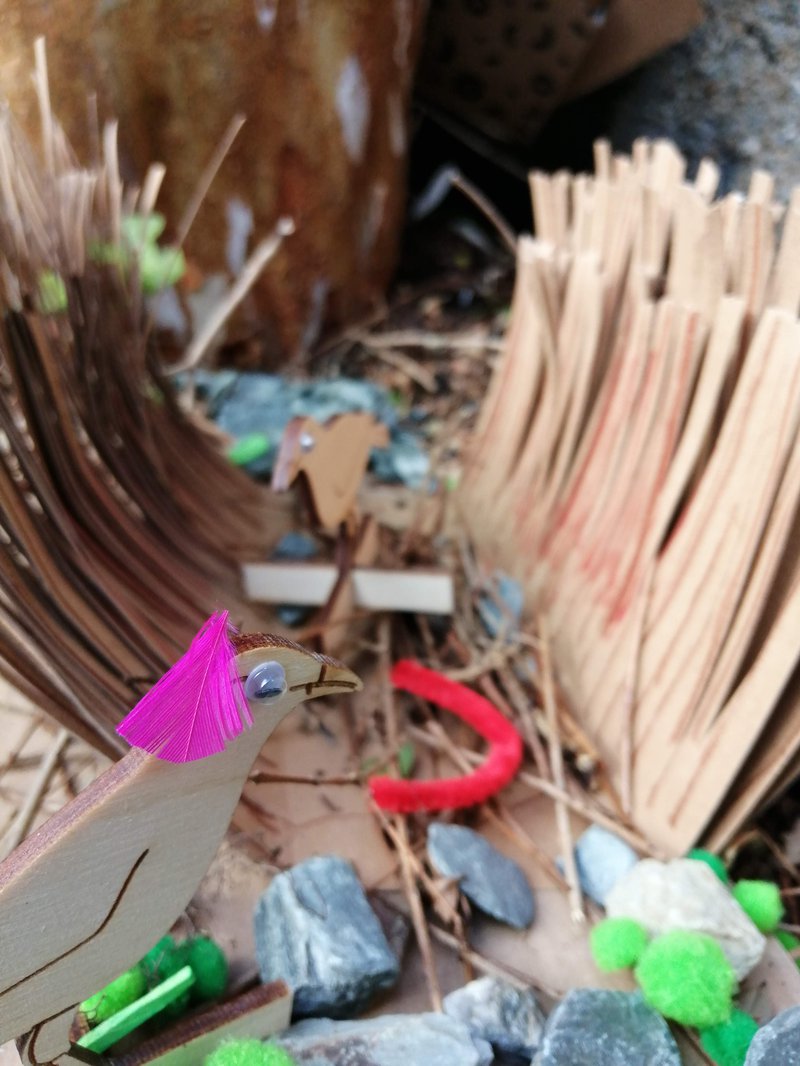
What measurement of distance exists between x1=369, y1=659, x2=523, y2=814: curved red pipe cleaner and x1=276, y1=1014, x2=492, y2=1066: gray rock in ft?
0.54

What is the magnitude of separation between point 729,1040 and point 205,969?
317mm

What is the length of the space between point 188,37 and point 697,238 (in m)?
0.65

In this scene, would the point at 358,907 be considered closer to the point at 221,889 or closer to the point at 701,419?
the point at 221,889

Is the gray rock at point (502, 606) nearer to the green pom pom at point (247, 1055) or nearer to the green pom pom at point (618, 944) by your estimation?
the green pom pom at point (618, 944)

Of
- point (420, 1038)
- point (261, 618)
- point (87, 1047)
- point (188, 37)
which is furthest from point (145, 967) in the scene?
point (188, 37)

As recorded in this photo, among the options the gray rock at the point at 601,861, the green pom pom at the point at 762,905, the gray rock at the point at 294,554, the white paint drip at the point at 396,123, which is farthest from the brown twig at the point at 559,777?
the white paint drip at the point at 396,123

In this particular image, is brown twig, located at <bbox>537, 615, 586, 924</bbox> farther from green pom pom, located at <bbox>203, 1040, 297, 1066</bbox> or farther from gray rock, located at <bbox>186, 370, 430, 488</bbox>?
gray rock, located at <bbox>186, 370, 430, 488</bbox>

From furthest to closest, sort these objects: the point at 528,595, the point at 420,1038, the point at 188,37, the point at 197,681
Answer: the point at 188,37 → the point at 528,595 → the point at 420,1038 → the point at 197,681

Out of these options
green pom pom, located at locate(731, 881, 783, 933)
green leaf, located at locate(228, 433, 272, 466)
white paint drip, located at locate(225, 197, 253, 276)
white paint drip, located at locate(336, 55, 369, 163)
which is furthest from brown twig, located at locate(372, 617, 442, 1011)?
white paint drip, located at locate(336, 55, 369, 163)

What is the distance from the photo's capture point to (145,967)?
56 centimetres

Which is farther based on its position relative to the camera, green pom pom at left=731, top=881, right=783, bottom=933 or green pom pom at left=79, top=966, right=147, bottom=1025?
green pom pom at left=731, top=881, right=783, bottom=933

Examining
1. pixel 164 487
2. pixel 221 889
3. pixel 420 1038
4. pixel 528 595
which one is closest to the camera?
pixel 420 1038

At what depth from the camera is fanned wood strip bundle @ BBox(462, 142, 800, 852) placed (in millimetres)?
656

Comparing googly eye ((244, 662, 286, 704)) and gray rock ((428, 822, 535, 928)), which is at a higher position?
googly eye ((244, 662, 286, 704))
